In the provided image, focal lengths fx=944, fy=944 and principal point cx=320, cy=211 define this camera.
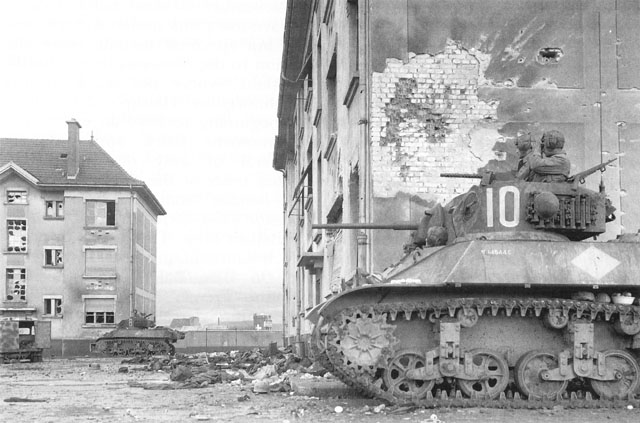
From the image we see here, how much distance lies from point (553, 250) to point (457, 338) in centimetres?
164

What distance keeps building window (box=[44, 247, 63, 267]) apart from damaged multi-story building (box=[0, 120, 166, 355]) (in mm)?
51

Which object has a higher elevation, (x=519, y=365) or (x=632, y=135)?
(x=632, y=135)

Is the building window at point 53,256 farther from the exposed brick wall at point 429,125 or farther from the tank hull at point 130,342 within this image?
the exposed brick wall at point 429,125

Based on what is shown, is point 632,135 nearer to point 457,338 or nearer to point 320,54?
point 457,338

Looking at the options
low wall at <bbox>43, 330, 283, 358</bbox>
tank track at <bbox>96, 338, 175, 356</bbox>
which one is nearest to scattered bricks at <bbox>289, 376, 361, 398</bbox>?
tank track at <bbox>96, 338, 175, 356</bbox>

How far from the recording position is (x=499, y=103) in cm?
1628

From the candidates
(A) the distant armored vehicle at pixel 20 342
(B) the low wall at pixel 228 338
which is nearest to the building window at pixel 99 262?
(A) the distant armored vehicle at pixel 20 342

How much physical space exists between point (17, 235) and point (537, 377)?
40.3 m

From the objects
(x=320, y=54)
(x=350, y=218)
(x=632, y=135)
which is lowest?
(x=350, y=218)

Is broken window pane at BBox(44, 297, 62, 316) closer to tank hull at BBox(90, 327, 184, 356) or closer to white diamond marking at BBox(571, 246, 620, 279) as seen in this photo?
tank hull at BBox(90, 327, 184, 356)

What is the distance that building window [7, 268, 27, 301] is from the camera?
47.2m

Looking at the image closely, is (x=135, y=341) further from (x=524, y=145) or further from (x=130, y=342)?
(x=524, y=145)

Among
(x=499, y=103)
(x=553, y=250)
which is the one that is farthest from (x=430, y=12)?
(x=553, y=250)

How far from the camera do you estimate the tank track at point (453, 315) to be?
11312 mm
